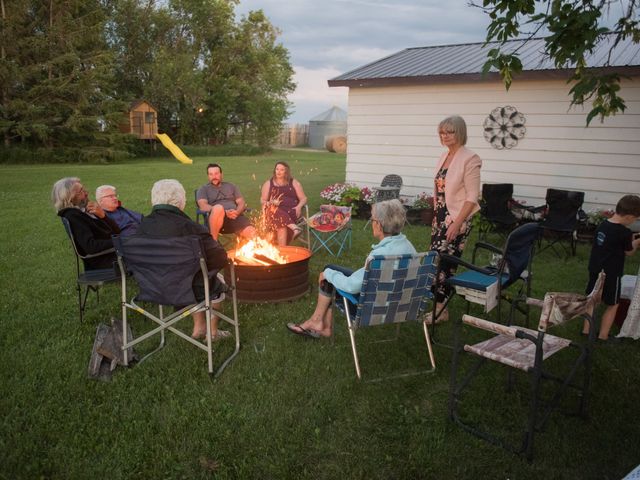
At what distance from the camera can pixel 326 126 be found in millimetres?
42281

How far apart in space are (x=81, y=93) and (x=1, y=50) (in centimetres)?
372

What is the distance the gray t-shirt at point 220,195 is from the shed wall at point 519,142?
464cm

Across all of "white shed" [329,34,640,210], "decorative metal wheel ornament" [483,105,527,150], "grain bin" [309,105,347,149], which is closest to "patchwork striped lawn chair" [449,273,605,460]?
→ "white shed" [329,34,640,210]

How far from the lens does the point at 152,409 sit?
330 cm

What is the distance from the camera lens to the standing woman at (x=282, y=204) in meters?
7.00

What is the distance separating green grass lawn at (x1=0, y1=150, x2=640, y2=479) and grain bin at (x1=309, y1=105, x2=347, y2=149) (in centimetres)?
3829

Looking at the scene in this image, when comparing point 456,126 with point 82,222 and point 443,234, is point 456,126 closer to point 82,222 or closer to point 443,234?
point 443,234

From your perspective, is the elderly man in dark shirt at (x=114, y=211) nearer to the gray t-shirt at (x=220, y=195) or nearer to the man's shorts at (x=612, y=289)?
the gray t-shirt at (x=220, y=195)

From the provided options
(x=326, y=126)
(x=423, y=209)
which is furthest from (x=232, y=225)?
(x=326, y=126)

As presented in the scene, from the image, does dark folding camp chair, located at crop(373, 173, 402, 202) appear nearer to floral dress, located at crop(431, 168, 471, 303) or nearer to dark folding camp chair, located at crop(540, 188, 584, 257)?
dark folding camp chair, located at crop(540, 188, 584, 257)

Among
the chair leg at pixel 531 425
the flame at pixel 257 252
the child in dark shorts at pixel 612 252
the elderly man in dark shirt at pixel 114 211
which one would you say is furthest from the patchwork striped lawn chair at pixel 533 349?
the elderly man in dark shirt at pixel 114 211

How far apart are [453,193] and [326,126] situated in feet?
128

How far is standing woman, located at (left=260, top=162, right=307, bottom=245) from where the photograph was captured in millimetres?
7004

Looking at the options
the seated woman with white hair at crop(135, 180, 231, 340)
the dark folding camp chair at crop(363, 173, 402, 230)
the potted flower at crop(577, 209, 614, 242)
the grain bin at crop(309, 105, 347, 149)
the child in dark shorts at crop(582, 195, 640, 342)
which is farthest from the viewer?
the grain bin at crop(309, 105, 347, 149)
